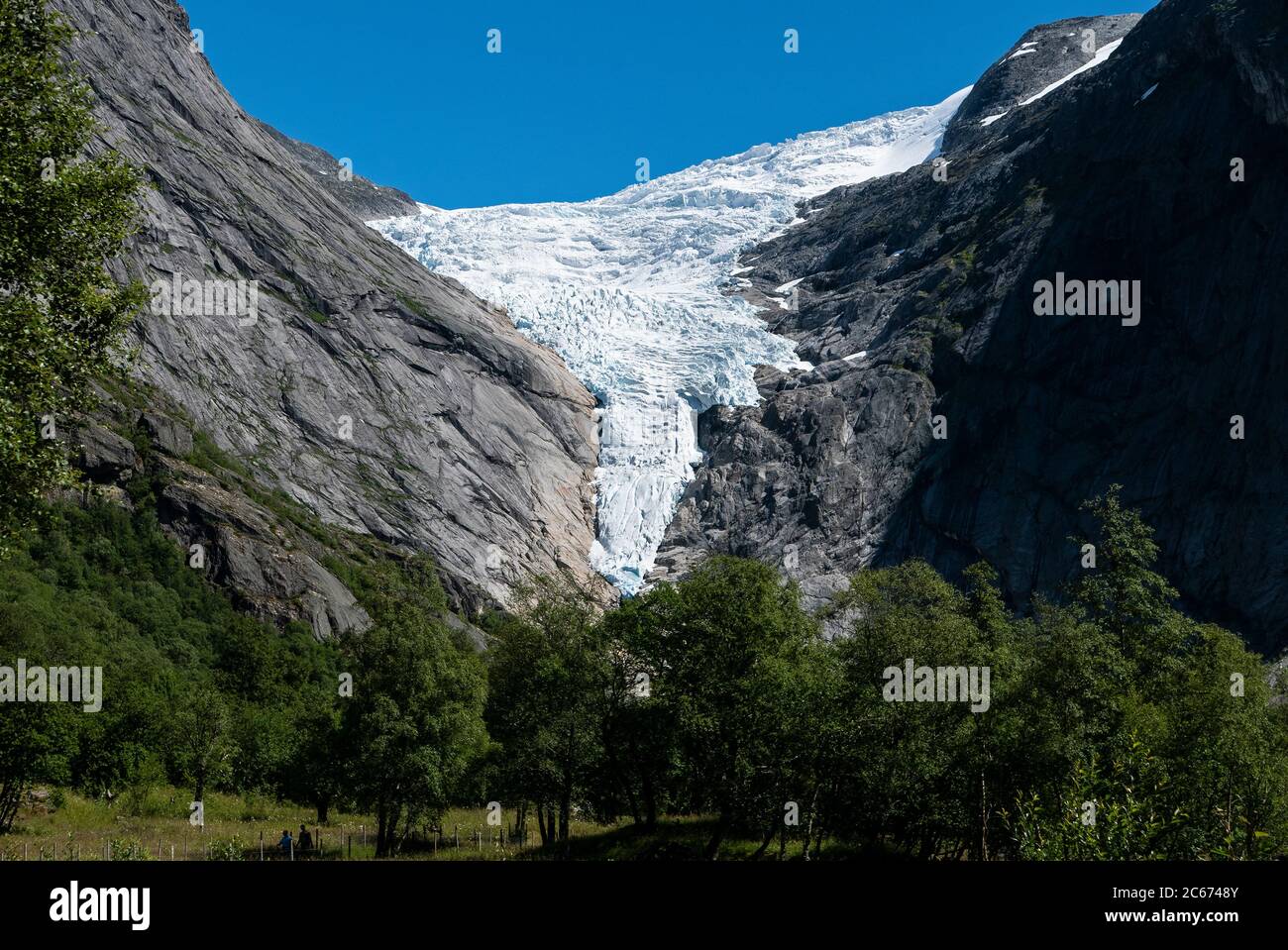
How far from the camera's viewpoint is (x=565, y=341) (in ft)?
526

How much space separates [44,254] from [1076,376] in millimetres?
107111

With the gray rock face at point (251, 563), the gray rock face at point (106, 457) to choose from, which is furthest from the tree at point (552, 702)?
the gray rock face at point (106, 457)

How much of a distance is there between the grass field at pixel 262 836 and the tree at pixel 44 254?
15420 mm

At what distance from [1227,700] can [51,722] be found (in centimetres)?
4919

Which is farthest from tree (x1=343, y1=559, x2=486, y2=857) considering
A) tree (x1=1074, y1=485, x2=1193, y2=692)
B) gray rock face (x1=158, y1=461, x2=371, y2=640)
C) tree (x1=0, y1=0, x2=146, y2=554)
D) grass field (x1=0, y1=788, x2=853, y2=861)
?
gray rock face (x1=158, y1=461, x2=371, y2=640)

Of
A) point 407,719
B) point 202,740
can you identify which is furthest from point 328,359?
point 407,719

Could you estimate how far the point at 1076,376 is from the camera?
111750 mm

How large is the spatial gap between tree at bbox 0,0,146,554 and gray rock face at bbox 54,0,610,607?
287 feet

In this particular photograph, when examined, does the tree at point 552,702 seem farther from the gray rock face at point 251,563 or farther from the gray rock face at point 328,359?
the gray rock face at point 328,359

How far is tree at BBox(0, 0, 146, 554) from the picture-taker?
20281 millimetres

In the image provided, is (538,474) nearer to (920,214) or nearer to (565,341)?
(565,341)

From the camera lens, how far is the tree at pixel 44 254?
2028cm

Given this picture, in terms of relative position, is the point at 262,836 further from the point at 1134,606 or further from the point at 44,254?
the point at 1134,606
